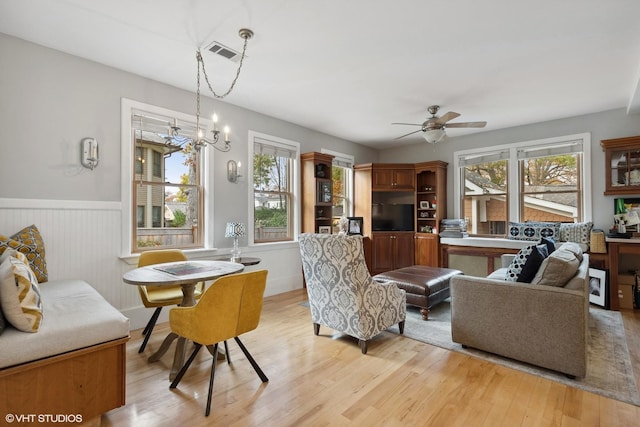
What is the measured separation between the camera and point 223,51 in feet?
9.64

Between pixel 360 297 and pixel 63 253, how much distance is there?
2.77 metres

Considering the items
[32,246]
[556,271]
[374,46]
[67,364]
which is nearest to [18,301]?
[67,364]

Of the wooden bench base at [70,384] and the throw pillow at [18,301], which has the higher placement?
the throw pillow at [18,301]

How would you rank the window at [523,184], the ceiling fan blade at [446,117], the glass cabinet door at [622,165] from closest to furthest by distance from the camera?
the ceiling fan blade at [446,117], the glass cabinet door at [622,165], the window at [523,184]

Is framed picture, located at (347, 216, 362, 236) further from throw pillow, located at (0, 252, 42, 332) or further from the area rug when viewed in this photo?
throw pillow, located at (0, 252, 42, 332)

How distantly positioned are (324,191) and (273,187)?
88cm

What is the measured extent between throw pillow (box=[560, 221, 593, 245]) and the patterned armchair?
3125 mm

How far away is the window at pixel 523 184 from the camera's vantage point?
191 inches

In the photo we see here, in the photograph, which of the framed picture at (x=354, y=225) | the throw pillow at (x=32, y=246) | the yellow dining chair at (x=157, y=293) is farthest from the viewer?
the framed picture at (x=354, y=225)

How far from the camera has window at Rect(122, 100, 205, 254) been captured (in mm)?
3434

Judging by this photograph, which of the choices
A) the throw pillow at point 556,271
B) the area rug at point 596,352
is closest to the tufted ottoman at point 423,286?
the area rug at point 596,352

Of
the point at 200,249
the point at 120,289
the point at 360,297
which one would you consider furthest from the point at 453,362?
the point at 120,289

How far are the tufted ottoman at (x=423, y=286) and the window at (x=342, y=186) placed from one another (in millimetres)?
2506

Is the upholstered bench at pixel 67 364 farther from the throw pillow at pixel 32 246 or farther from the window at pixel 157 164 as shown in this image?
the window at pixel 157 164
